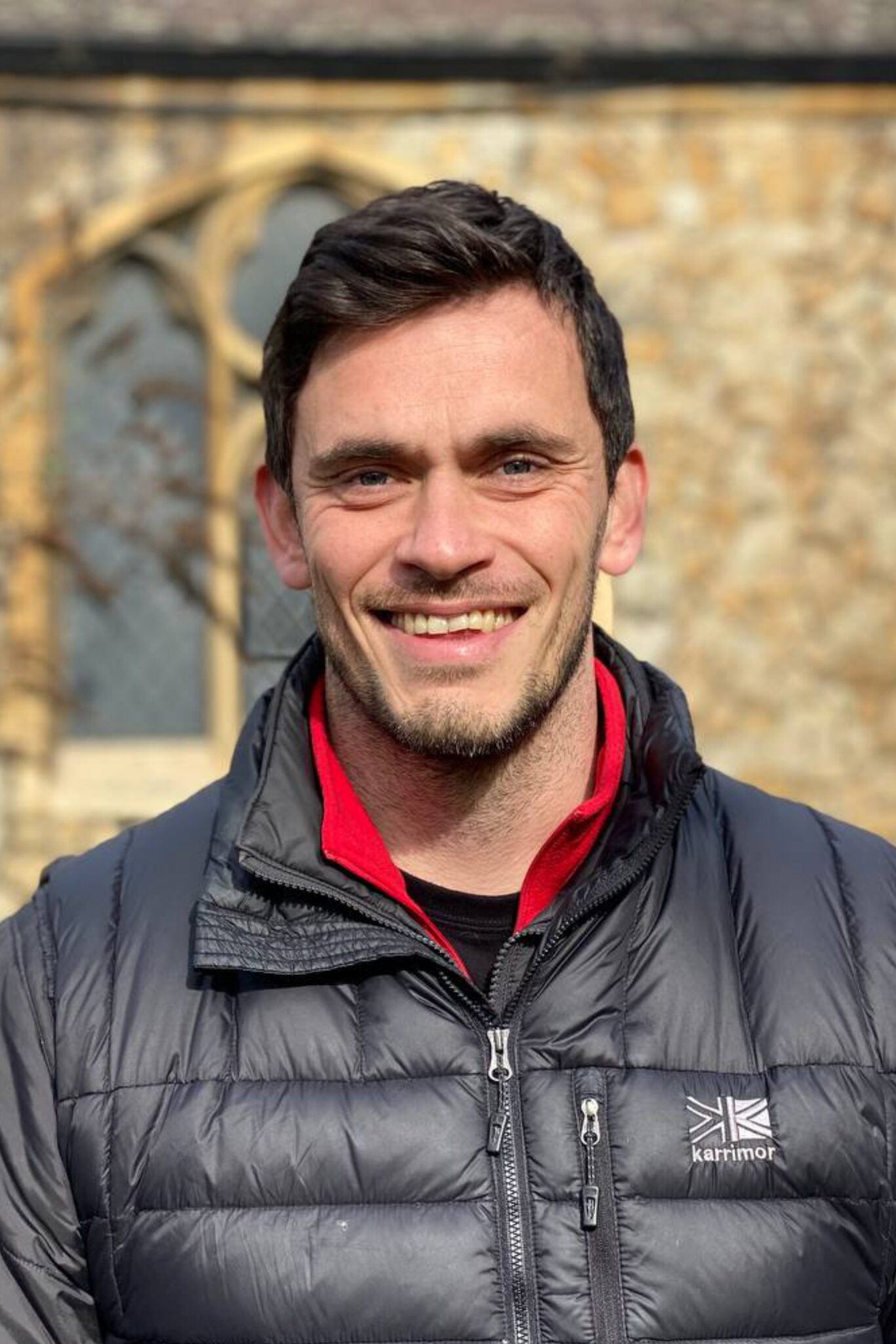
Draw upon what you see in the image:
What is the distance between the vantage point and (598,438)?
2123mm

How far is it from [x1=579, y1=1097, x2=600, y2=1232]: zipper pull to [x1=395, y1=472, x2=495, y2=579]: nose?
1.84ft

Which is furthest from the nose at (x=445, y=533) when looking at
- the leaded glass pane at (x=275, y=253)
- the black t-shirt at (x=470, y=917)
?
the leaded glass pane at (x=275, y=253)

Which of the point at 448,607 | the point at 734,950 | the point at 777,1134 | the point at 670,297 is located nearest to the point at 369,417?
the point at 448,607

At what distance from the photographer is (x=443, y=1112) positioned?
5.97 feet

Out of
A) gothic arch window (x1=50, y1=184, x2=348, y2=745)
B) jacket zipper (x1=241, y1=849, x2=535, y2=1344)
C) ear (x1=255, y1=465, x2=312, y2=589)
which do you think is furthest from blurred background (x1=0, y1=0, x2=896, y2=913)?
jacket zipper (x1=241, y1=849, x2=535, y2=1344)

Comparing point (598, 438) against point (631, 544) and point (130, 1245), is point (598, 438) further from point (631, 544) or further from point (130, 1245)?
point (130, 1245)

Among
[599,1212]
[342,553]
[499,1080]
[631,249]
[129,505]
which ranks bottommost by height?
[599,1212]

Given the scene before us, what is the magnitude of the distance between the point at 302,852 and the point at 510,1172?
0.40 metres

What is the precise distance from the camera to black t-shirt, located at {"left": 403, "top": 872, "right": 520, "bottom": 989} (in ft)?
6.49

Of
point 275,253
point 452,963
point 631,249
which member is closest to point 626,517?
point 452,963

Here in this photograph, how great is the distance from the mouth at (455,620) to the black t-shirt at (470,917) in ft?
0.90

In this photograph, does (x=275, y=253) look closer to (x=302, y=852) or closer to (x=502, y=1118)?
(x=302, y=852)

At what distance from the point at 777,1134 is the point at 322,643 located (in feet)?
2.41

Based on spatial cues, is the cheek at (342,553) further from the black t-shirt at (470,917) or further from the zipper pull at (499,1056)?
the zipper pull at (499,1056)
